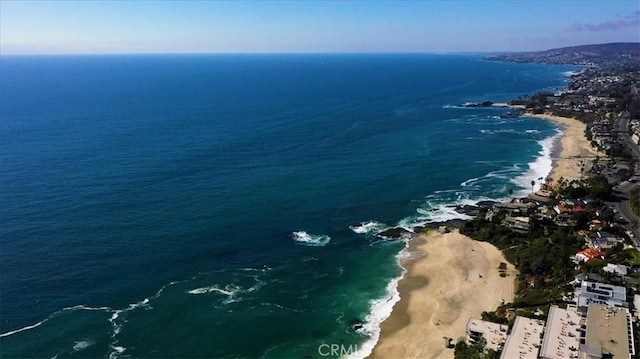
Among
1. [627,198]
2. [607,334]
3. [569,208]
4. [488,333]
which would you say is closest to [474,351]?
[488,333]

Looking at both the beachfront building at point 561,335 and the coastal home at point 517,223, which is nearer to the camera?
the beachfront building at point 561,335

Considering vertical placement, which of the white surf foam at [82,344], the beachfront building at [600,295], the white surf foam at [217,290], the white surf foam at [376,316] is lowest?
the white surf foam at [376,316]

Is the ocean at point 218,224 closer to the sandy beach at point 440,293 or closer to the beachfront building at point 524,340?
the sandy beach at point 440,293

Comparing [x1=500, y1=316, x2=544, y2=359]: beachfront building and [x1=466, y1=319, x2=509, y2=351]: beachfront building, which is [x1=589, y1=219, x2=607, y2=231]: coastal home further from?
[x1=466, y1=319, x2=509, y2=351]: beachfront building

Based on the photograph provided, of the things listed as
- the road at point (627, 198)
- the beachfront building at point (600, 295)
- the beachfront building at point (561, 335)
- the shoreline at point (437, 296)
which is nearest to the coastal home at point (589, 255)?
the road at point (627, 198)

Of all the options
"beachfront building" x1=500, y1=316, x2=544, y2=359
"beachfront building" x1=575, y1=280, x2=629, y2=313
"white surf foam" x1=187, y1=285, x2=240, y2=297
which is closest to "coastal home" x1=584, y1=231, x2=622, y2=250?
"beachfront building" x1=575, y1=280, x2=629, y2=313

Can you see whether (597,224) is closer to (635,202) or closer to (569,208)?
(569,208)

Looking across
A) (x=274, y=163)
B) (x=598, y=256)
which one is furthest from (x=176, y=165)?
(x=598, y=256)
